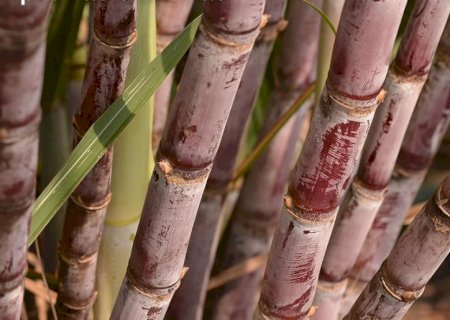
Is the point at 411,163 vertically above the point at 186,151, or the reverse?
the point at 186,151

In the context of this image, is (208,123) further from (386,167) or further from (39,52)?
(386,167)

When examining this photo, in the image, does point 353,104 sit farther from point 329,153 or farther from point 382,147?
point 382,147

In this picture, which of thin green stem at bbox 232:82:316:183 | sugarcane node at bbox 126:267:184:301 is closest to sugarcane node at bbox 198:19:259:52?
sugarcane node at bbox 126:267:184:301

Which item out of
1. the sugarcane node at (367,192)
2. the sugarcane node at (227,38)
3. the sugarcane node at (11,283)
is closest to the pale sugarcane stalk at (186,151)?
the sugarcane node at (227,38)

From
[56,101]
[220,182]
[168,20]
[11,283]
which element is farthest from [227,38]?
[56,101]

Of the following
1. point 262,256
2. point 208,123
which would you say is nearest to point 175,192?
point 208,123

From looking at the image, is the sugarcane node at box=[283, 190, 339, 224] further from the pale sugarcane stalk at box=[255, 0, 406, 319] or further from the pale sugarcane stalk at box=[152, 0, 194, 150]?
the pale sugarcane stalk at box=[152, 0, 194, 150]
